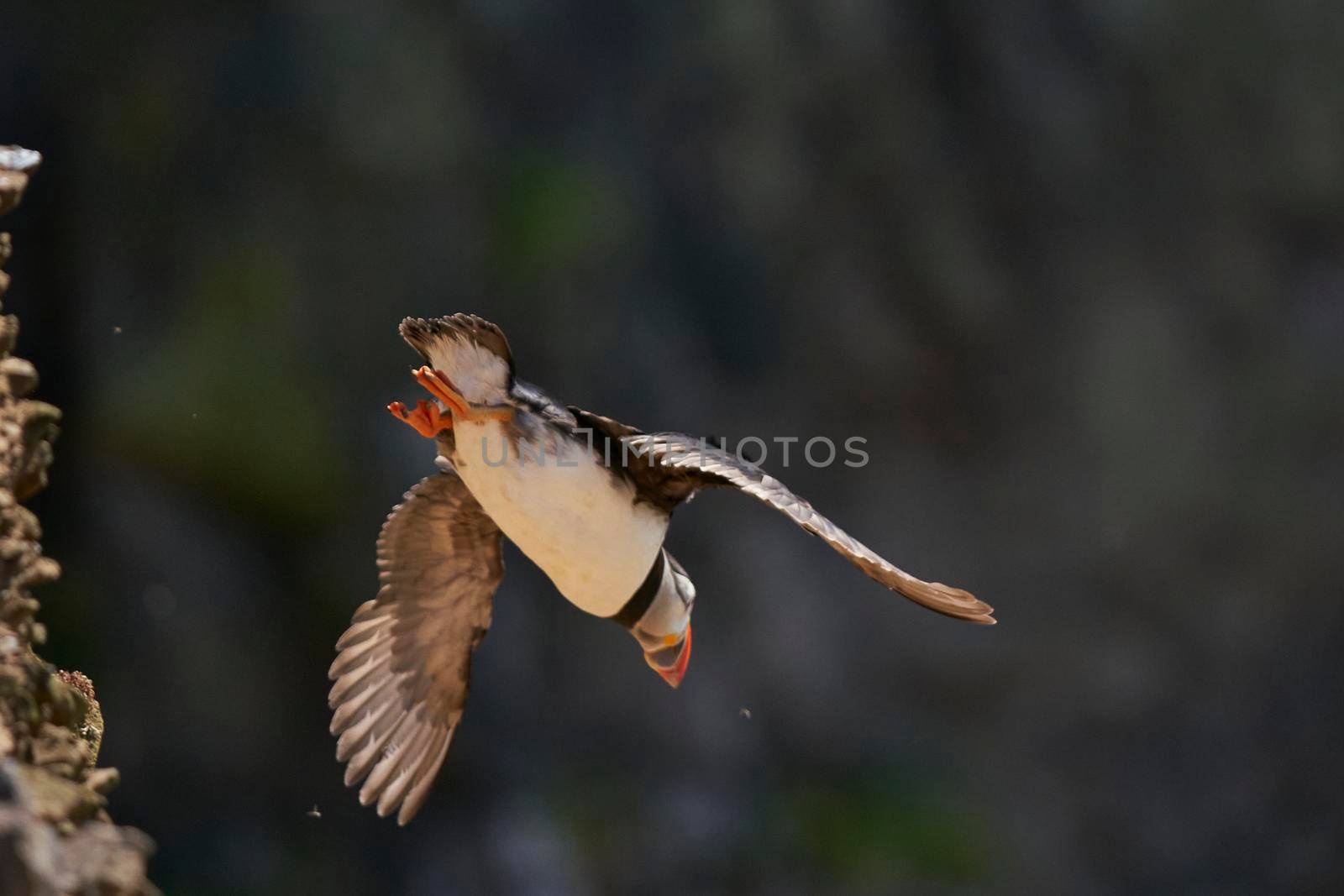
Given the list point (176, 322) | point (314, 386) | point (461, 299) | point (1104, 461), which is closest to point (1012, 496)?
point (1104, 461)

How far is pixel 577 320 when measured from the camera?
6637 millimetres

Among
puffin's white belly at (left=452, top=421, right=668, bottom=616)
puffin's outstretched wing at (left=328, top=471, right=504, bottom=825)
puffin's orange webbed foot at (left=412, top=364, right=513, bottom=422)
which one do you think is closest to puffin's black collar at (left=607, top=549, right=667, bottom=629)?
puffin's white belly at (left=452, top=421, right=668, bottom=616)

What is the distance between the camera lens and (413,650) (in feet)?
13.3

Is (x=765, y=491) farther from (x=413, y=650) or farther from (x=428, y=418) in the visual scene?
(x=413, y=650)

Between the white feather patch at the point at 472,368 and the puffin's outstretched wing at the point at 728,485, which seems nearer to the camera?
the puffin's outstretched wing at the point at 728,485

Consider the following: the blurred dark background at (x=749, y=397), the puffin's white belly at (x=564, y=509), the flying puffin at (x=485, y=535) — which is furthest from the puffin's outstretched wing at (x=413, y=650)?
the blurred dark background at (x=749, y=397)

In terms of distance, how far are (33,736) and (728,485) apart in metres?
1.49

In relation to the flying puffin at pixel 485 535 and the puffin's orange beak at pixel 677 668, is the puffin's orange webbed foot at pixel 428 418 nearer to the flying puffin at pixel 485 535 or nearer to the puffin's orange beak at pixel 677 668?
the flying puffin at pixel 485 535

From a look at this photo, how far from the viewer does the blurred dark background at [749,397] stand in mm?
5984

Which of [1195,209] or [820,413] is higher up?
[1195,209]

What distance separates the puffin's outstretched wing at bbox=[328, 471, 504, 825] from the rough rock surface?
845 mm

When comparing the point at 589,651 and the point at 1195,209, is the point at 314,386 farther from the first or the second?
the point at 1195,209

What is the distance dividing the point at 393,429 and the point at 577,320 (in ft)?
3.27

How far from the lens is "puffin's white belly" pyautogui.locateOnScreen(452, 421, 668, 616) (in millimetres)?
3473
